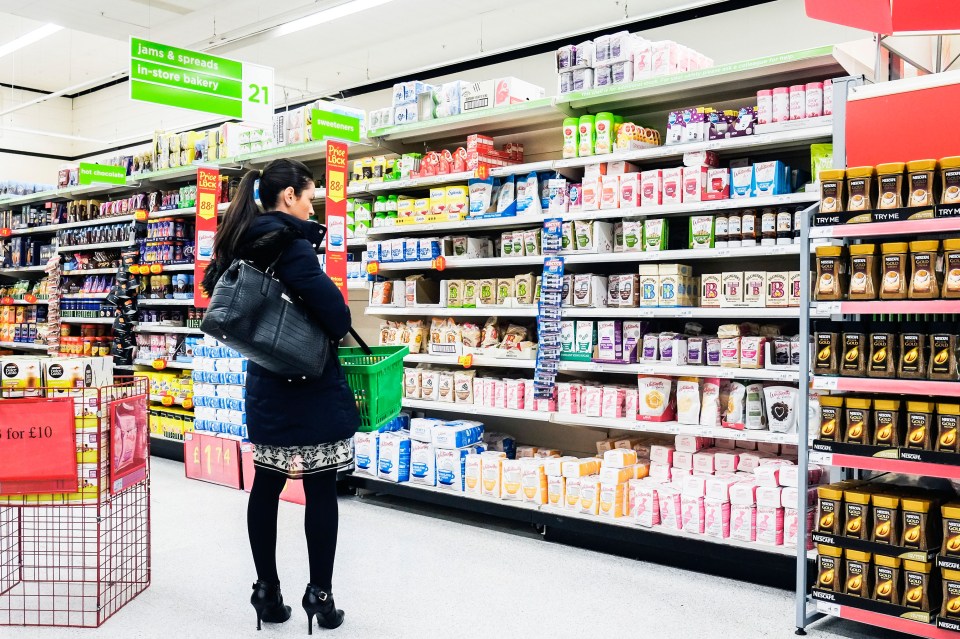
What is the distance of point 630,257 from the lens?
14.9ft

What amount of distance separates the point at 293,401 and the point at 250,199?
790 millimetres

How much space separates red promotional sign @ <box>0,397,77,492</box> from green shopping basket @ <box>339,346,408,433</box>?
1106 millimetres

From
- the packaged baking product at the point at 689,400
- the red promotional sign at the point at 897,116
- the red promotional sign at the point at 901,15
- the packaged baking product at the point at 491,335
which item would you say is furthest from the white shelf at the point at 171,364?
the red promotional sign at the point at 901,15

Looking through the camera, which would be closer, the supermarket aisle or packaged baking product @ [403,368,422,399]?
the supermarket aisle

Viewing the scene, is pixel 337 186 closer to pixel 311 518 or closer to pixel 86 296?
pixel 311 518

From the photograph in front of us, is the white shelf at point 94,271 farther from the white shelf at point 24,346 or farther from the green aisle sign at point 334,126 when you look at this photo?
the green aisle sign at point 334,126

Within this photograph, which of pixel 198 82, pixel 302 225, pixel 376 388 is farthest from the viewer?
pixel 198 82

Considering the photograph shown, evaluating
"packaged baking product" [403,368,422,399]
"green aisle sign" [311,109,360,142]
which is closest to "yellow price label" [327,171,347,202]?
"green aisle sign" [311,109,360,142]

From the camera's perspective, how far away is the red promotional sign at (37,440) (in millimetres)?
3111

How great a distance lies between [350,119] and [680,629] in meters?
4.17

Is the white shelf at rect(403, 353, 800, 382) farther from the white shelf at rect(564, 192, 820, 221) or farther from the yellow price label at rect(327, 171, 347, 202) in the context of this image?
the yellow price label at rect(327, 171, 347, 202)

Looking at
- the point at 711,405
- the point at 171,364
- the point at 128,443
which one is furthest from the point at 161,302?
the point at 711,405

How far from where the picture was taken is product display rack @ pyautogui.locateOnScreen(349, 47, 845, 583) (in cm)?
399

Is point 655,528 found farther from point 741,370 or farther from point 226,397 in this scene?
point 226,397
